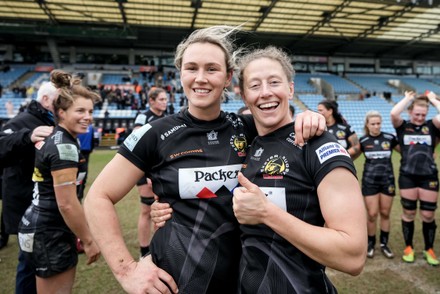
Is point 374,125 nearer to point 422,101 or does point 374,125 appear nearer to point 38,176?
point 422,101

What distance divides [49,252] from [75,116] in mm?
1100

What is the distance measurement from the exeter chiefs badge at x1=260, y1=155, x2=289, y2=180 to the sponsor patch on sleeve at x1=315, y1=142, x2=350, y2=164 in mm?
177

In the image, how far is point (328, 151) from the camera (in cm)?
142

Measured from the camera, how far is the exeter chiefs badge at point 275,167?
152 cm

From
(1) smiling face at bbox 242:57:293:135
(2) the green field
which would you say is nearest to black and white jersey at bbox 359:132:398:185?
(2) the green field

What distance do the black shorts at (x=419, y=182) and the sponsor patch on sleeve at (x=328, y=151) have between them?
359cm

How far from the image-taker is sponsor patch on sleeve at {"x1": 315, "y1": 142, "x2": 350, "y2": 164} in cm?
139

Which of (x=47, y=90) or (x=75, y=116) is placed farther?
(x=47, y=90)

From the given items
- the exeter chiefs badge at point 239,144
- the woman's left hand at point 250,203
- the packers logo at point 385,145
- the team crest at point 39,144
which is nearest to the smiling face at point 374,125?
the packers logo at point 385,145

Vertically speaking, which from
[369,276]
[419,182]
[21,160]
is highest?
[21,160]

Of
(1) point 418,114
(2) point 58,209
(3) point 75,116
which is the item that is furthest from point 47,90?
(1) point 418,114

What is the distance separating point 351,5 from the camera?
67.8ft

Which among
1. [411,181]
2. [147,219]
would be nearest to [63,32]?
[147,219]

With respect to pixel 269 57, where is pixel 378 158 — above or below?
below
